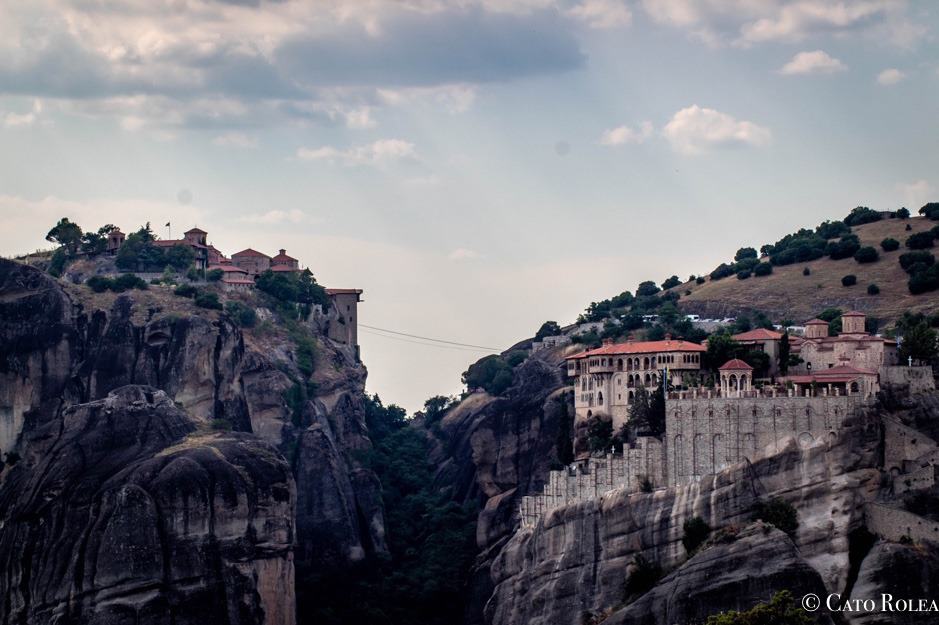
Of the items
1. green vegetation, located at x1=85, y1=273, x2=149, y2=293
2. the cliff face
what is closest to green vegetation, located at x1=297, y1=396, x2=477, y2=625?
the cliff face

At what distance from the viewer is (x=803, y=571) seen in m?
126

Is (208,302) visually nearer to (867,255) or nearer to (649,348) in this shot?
(649,348)

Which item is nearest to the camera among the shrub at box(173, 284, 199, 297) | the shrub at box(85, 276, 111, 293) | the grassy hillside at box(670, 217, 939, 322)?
the grassy hillside at box(670, 217, 939, 322)

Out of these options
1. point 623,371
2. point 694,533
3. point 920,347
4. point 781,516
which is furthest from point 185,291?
point 781,516

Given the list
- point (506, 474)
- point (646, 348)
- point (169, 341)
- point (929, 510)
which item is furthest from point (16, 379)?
point (929, 510)

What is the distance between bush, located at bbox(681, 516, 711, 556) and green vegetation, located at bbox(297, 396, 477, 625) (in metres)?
37.7

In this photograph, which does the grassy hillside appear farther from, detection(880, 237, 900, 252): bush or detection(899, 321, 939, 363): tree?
detection(899, 321, 939, 363): tree

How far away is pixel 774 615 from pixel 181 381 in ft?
241

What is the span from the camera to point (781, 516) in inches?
5162

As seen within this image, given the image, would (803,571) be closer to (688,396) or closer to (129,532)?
(688,396)

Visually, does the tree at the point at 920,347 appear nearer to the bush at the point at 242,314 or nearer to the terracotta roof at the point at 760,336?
the terracotta roof at the point at 760,336

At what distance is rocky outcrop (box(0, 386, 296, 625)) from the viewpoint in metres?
158

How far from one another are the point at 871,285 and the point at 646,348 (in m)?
34.6

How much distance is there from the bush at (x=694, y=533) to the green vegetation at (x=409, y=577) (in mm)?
37668
